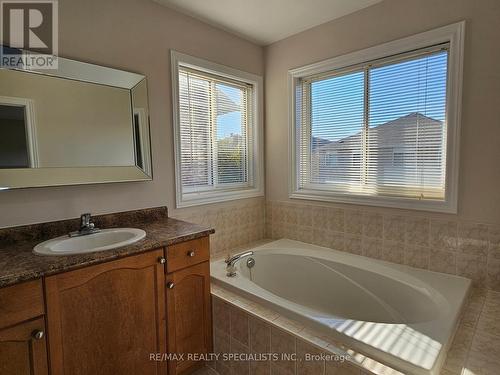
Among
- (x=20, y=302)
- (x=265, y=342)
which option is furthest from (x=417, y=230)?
(x=20, y=302)

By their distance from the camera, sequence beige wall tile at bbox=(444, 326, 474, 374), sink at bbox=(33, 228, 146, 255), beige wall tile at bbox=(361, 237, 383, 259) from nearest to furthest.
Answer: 1. beige wall tile at bbox=(444, 326, 474, 374)
2. sink at bbox=(33, 228, 146, 255)
3. beige wall tile at bbox=(361, 237, 383, 259)

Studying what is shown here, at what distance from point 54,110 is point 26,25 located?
47 centimetres

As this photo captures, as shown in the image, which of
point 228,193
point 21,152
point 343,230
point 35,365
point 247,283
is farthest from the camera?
point 228,193

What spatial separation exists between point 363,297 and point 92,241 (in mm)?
1885

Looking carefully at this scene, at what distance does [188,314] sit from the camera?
1.73 m

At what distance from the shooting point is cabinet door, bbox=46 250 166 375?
4.08ft

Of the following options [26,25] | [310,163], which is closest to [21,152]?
[26,25]

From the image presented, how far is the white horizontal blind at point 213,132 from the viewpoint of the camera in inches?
94.3

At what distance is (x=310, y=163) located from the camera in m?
2.77

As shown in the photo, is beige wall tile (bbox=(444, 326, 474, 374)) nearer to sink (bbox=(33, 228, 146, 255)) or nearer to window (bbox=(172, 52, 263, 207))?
sink (bbox=(33, 228, 146, 255))

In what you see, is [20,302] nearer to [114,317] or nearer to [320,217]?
[114,317]

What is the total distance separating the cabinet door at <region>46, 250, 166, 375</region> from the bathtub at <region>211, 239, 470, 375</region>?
1.78 feet

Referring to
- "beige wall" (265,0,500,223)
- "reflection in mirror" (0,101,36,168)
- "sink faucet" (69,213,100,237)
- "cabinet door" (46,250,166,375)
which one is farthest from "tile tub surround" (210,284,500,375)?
"reflection in mirror" (0,101,36,168)

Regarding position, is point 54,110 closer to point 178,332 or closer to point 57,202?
point 57,202
